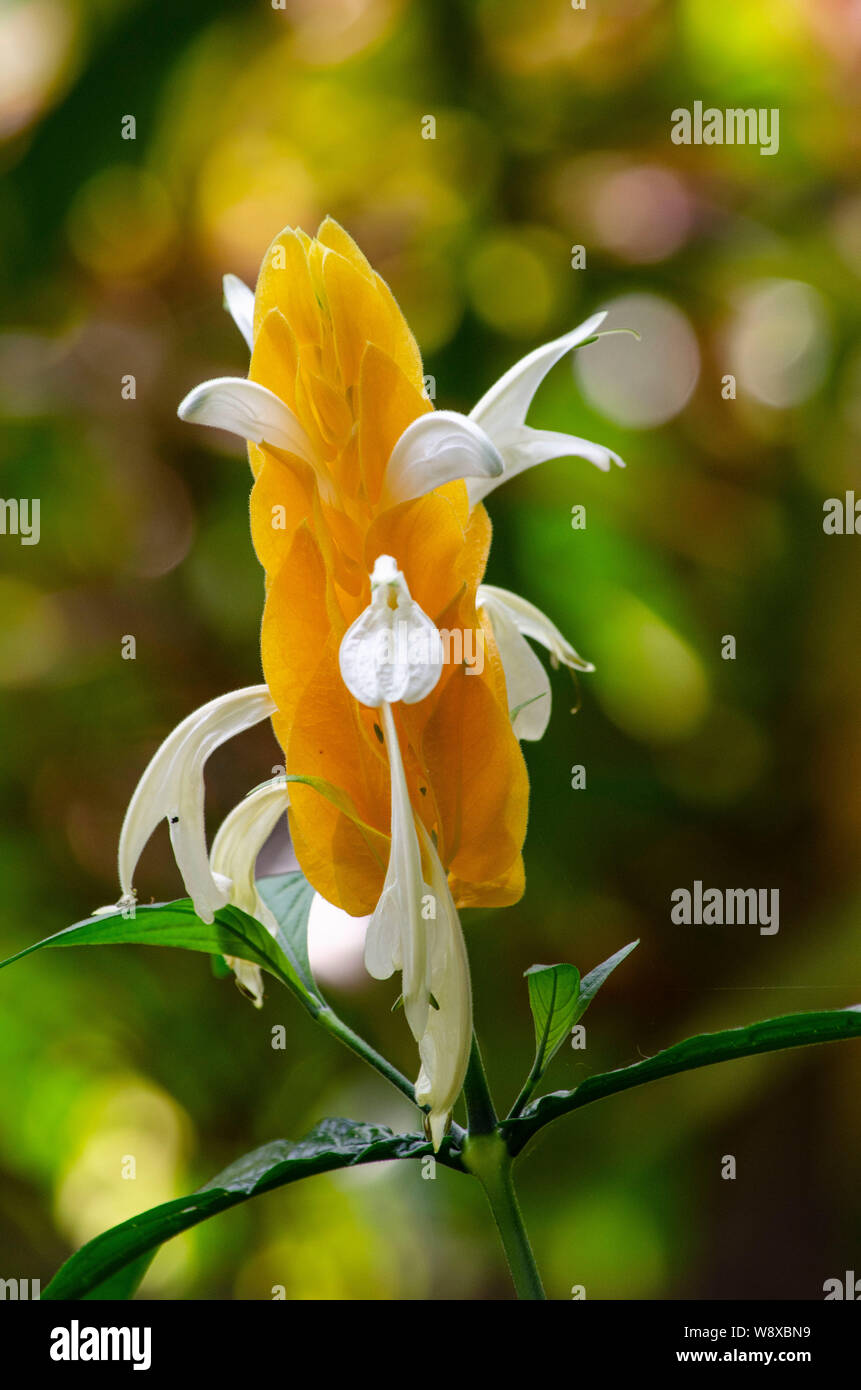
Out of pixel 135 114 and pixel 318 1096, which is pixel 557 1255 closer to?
pixel 318 1096

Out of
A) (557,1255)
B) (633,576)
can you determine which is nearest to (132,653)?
(633,576)

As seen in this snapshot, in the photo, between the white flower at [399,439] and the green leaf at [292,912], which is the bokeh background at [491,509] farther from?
the white flower at [399,439]

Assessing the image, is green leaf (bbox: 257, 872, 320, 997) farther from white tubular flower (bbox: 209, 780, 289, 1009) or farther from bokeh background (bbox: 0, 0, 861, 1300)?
bokeh background (bbox: 0, 0, 861, 1300)

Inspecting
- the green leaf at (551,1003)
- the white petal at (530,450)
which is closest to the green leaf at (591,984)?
the green leaf at (551,1003)

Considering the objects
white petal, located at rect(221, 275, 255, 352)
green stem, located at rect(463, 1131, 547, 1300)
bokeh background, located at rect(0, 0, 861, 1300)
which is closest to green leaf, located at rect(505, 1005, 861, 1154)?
green stem, located at rect(463, 1131, 547, 1300)

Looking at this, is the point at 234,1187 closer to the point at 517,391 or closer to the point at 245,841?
the point at 245,841

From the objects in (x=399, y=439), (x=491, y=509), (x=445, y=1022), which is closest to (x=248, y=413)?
(x=399, y=439)
